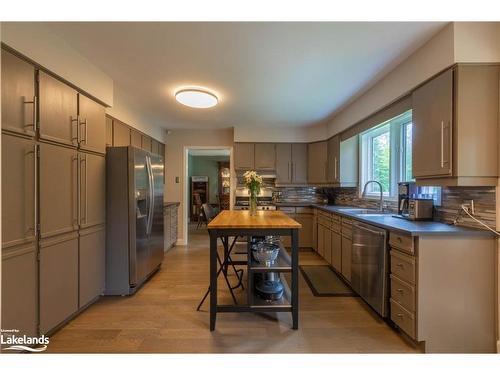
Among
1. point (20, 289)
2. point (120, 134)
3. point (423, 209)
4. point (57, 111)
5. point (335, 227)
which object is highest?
point (120, 134)

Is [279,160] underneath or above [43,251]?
above

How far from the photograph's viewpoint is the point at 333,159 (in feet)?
14.0

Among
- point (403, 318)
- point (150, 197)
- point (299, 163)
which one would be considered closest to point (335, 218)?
point (403, 318)

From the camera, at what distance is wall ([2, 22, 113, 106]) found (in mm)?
1588

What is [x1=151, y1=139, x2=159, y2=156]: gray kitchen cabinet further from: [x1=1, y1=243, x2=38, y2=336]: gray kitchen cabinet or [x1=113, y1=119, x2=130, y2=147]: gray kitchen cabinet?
[x1=1, y1=243, x2=38, y2=336]: gray kitchen cabinet

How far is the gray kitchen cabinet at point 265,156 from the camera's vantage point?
4.83 metres

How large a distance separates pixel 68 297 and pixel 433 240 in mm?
3011

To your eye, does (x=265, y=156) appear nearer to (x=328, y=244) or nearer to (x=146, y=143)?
(x=328, y=244)

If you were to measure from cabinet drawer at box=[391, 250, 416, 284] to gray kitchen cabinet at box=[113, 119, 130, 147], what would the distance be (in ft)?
11.1

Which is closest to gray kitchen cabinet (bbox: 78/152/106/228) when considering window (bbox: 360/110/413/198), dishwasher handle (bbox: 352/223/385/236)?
dishwasher handle (bbox: 352/223/385/236)

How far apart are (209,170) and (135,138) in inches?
228

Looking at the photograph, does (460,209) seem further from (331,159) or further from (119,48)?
(119,48)
